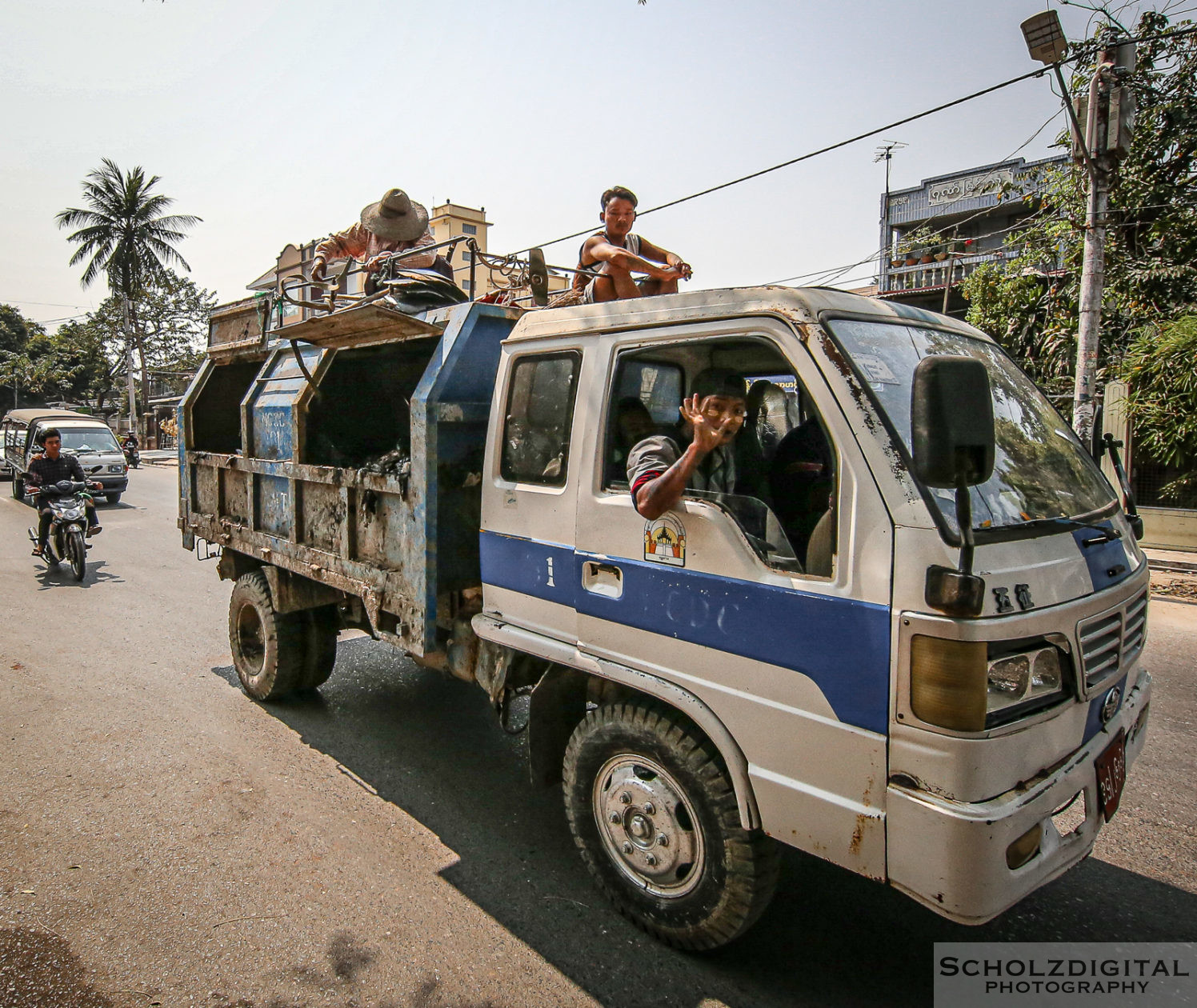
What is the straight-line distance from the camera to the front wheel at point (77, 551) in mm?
8562

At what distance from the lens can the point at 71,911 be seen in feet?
9.17

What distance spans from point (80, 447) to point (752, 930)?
17.7 m

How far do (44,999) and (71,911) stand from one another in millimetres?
467

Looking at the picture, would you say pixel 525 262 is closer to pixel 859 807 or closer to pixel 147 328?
pixel 859 807

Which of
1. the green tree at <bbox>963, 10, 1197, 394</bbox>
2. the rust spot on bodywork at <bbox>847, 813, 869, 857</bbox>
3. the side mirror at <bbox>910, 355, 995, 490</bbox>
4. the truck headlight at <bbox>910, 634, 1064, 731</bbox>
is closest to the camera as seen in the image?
the side mirror at <bbox>910, 355, 995, 490</bbox>

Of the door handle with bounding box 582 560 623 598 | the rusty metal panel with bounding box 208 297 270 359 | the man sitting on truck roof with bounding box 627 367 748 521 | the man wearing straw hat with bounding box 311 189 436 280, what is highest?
the man wearing straw hat with bounding box 311 189 436 280

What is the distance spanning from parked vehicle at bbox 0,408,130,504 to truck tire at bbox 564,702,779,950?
15.0 m

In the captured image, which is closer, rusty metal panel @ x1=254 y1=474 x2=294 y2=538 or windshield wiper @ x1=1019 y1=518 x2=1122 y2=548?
windshield wiper @ x1=1019 y1=518 x2=1122 y2=548

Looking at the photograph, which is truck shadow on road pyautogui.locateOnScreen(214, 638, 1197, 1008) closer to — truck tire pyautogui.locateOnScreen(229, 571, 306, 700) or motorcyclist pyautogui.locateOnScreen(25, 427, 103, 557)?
truck tire pyautogui.locateOnScreen(229, 571, 306, 700)

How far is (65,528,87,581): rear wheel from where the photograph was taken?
28.1 ft

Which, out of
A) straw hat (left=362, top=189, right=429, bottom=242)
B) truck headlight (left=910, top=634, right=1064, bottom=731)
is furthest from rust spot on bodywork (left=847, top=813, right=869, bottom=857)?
straw hat (left=362, top=189, right=429, bottom=242)

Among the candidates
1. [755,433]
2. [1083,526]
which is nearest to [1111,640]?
[1083,526]

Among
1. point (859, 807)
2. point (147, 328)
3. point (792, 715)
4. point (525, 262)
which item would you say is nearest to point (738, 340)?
point (792, 715)

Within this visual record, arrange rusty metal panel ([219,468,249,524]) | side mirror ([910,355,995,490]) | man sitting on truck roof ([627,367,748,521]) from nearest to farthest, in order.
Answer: side mirror ([910,355,995,490]) → man sitting on truck roof ([627,367,748,521]) → rusty metal panel ([219,468,249,524])
